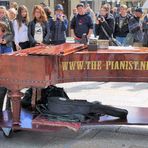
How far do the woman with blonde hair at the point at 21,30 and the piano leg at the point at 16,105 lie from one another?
3.79m

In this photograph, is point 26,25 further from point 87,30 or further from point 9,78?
point 9,78

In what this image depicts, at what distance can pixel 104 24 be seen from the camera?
9320 mm

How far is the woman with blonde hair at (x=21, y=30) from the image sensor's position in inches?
337

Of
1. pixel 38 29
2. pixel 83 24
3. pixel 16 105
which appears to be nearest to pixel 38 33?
pixel 38 29

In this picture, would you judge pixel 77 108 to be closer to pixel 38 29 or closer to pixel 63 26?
pixel 38 29

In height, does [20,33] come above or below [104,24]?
below

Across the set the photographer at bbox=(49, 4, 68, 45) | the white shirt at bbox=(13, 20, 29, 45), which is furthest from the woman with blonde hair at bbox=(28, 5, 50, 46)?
the photographer at bbox=(49, 4, 68, 45)

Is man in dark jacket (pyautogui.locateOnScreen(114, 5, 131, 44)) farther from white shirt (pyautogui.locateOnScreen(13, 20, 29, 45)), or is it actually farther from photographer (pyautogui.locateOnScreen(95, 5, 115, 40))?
white shirt (pyautogui.locateOnScreen(13, 20, 29, 45))

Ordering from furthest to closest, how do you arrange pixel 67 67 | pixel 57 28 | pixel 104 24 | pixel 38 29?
pixel 104 24, pixel 57 28, pixel 38 29, pixel 67 67

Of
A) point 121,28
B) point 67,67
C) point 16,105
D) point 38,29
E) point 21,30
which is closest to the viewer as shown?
point 67,67

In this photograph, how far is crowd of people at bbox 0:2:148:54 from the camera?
796cm

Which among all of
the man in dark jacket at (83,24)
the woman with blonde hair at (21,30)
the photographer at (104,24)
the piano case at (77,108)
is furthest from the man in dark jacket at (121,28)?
the piano case at (77,108)

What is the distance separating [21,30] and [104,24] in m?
1.86

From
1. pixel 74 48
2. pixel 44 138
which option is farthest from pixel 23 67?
pixel 44 138
